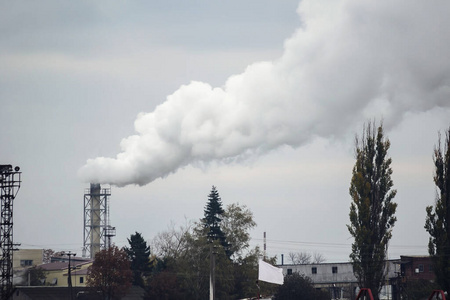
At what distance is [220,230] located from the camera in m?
96.7

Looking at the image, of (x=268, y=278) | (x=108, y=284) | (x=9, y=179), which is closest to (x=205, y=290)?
(x=108, y=284)

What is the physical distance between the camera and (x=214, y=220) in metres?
98.9

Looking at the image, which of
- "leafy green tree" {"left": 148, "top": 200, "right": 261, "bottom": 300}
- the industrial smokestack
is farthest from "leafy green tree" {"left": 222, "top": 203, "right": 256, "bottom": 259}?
the industrial smokestack

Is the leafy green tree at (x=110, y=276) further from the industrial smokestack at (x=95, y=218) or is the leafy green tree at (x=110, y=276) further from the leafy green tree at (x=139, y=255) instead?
the industrial smokestack at (x=95, y=218)

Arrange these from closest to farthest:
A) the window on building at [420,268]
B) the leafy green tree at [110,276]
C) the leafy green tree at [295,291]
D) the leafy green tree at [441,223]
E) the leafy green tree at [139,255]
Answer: the leafy green tree at [441,223] → the leafy green tree at [295,291] → the leafy green tree at [110,276] → the leafy green tree at [139,255] → the window on building at [420,268]

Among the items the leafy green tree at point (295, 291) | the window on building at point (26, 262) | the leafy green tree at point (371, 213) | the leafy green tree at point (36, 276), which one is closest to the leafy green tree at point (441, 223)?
the leafy green tree at point (371, 213)

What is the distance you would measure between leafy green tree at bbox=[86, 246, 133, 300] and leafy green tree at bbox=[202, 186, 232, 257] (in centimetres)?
1230

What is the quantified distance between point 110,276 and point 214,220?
55.6 feet

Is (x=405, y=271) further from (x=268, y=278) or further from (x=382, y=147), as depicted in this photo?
(x=268, y=278)

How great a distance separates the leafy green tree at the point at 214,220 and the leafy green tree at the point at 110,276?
12295 mm

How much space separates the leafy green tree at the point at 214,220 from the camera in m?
95.4

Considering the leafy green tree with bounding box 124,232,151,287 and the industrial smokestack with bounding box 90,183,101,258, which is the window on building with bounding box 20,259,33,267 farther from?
the leafy green tree with bounding box 124,232,151,287

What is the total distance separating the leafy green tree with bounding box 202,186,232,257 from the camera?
9538cm

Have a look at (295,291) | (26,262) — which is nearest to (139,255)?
(295,291)
